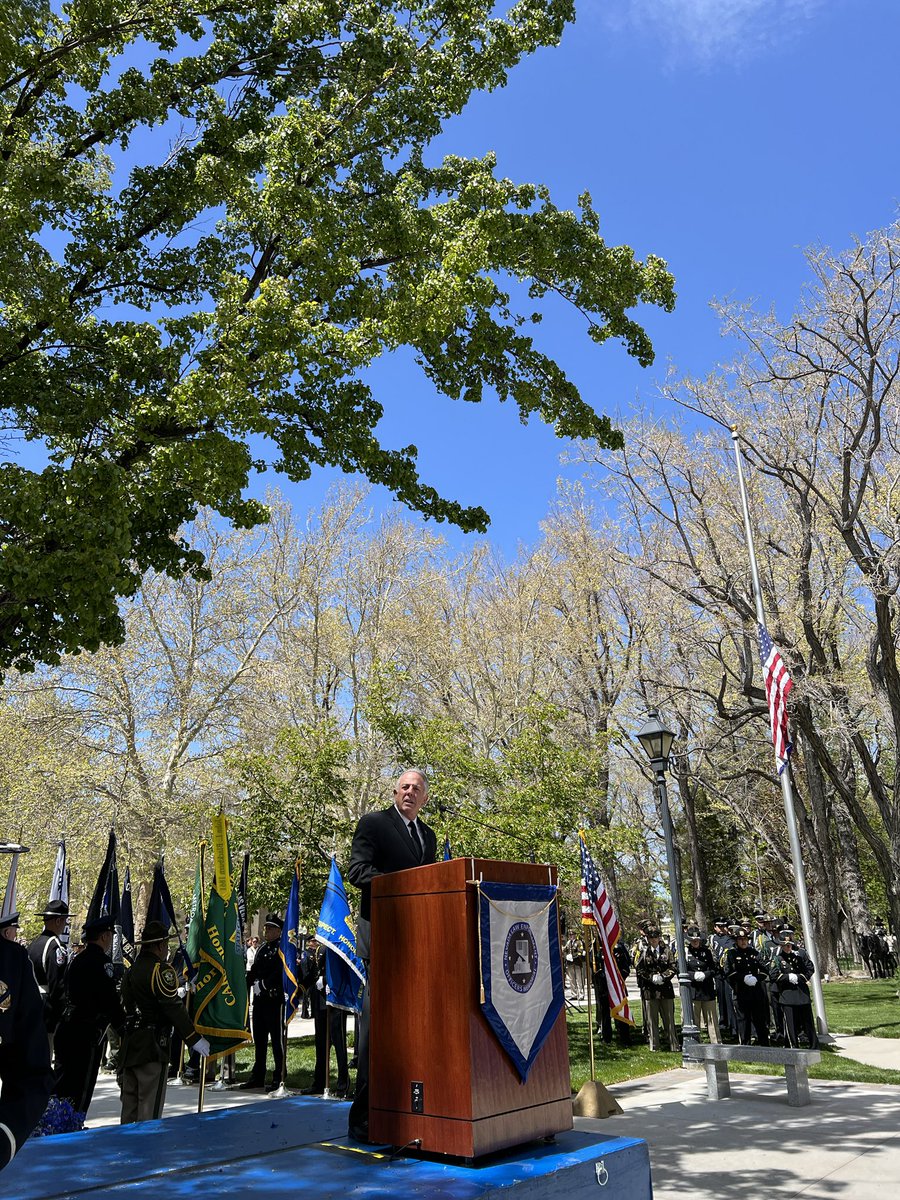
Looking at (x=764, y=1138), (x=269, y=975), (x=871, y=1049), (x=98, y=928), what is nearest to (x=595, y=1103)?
(x=764, y=1138)

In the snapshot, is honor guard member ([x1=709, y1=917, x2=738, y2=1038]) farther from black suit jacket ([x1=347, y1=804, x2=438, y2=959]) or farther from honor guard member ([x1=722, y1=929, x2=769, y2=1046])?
black suit jacket ([x1=347, y1=804, x2=438, y2=959])

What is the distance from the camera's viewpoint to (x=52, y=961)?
10.5 m

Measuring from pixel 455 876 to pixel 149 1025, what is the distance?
5669mm

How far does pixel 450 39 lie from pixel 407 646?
21.2m

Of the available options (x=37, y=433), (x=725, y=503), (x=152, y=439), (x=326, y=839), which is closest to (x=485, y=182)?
(x=152, y=439)

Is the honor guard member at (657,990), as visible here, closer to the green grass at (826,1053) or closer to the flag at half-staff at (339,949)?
the green grass at (826,1053)

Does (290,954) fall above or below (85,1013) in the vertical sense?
above

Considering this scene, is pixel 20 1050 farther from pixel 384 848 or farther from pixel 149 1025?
pixel 149 1025

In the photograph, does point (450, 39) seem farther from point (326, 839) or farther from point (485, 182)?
point (326, 839)

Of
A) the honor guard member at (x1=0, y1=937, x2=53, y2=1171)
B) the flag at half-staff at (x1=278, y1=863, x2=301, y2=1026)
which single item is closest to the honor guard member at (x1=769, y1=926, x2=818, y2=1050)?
the flag at half-staff at (x1=278, y1=863, x2=301, y2=1026)

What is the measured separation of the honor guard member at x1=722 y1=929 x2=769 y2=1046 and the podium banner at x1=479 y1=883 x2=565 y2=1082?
1169 cm

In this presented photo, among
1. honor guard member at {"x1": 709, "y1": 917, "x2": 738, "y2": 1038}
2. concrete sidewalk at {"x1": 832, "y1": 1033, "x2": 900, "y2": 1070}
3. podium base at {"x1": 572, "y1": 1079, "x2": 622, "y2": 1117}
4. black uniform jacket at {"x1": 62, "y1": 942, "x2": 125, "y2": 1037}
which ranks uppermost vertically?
black uniform jacket at {"x1": 62, "y1": 942, "x2": 125, "y2": 1037}

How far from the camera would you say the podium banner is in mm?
3668

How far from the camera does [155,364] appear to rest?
8539 mm
